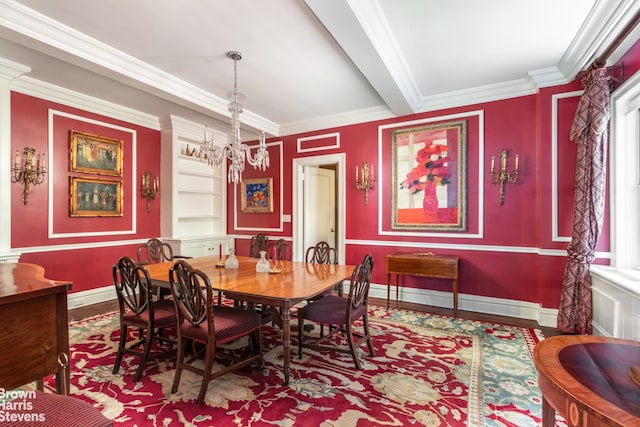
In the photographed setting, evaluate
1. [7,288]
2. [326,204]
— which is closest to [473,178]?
[326,204]

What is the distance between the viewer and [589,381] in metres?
0.95

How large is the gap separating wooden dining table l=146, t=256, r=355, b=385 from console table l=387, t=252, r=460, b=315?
112 centimetres

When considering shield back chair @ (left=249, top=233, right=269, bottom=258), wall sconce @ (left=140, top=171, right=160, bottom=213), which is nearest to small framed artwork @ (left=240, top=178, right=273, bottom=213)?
shield back chair @ (left=249, top=233, right=269, bottom=258)

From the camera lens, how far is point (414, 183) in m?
4.30

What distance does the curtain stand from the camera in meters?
2.83

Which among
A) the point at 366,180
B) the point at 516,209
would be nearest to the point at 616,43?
the point at 516,209

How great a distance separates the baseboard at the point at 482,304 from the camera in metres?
3.47

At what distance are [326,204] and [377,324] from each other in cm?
285

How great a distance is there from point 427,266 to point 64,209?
15.2 ft

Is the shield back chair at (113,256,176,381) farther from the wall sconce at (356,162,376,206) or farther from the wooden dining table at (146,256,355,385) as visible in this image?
the wall sconce at (356,162,376,206)

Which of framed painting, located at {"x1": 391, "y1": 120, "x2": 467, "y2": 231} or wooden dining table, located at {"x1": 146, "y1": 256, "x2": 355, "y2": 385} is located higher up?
framed painting, located at {"x1": 391, "y1": 120, "x2": 467, "y2": 231}

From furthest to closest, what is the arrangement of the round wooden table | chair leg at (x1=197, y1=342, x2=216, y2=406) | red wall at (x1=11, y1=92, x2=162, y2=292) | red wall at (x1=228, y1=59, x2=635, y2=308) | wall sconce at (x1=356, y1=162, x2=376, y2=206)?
wall sconce at (x1=356, y1=162, x2=376, y2=206) < red wall at (x1=11, y1=92, x2=162, y2=292) < red wall at (x1=228, y1=59, x2=635, y2=308) < chair leg at (x1=197, y1=342, x2=216, y2=406) < the round wooden table

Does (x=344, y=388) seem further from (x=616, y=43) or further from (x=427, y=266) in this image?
(x=616, y=43)

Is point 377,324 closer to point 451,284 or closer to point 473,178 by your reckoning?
point 451,284
